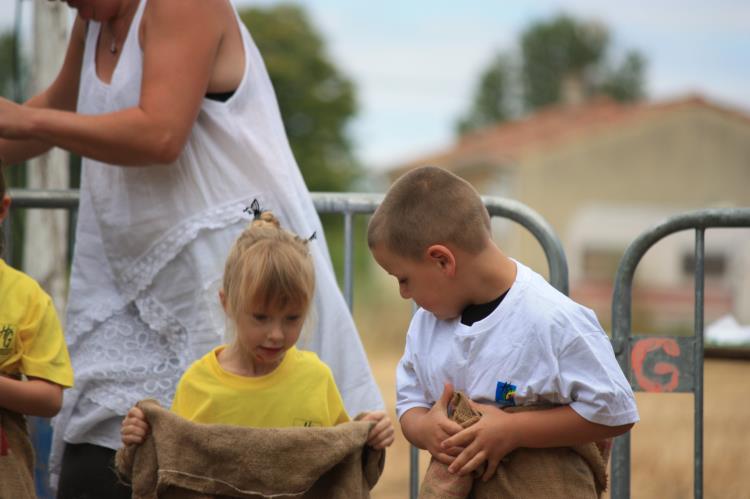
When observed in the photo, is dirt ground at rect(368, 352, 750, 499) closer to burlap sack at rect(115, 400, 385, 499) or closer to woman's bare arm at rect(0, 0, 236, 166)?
burlap sack at rect(115, 400, 385, 499)

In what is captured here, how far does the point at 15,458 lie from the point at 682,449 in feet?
38.3

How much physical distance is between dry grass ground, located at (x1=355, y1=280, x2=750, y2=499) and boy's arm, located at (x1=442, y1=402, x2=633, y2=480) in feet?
6.95

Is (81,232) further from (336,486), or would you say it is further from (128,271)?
(336,486)

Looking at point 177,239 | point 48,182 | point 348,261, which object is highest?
point 48,182

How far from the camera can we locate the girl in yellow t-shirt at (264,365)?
2.88 meters

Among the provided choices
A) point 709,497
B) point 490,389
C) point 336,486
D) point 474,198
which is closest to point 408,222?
point 474,198

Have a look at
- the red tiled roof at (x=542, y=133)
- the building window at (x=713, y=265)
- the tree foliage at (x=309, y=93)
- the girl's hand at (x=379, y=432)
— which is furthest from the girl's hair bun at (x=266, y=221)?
the tree foliage at (x=309, y=93)

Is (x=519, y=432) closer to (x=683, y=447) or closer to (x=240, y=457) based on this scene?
(x=240, y=457)

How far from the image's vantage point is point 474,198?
9.46 feet

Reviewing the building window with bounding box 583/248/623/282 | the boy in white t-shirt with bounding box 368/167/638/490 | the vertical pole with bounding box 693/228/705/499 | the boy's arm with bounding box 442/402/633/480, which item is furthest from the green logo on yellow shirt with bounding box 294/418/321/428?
the building window with bounding box 583/248/623/282

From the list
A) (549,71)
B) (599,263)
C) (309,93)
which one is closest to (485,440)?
(599,263)

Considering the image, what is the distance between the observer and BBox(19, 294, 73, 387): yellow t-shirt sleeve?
3047mm

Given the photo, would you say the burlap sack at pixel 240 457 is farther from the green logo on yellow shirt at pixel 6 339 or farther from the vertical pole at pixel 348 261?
the vertical pole at pixel 348 261

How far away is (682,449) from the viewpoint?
13648mm
